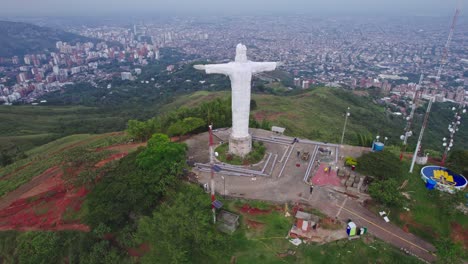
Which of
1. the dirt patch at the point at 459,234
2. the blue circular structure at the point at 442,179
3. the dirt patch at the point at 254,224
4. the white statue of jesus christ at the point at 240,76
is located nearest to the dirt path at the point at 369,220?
the dirt patch at the point at 459,234

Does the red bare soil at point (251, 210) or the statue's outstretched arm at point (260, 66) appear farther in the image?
the statue's outstretched arm at point (260, 66)

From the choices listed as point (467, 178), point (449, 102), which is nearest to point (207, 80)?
point (449, 102)

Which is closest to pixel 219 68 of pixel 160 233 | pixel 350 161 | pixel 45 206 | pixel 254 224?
pixel 254 224

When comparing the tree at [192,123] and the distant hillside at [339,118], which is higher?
the tree at [192,123]

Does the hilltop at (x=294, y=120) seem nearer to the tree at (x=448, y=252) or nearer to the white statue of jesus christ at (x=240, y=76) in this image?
the white statue of jesus christ at (x=240, y=76)

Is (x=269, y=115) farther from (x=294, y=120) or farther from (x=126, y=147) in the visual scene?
(x=126, y=147)

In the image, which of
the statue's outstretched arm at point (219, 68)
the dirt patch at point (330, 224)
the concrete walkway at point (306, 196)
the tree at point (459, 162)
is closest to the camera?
the concrete walkway at point (306, 196)

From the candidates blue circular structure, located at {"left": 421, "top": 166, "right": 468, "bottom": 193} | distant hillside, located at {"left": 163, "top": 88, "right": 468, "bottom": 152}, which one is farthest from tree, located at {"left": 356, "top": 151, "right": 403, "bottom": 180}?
distant hillside, located at {"left": 163, "top": 88, "right": 468, "bottom": 152}
